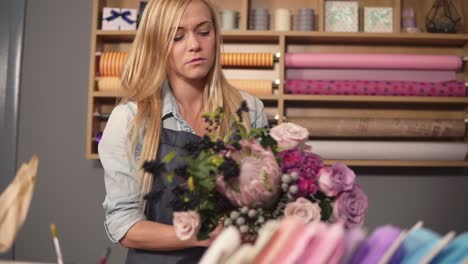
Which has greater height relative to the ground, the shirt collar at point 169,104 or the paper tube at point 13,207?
the shirt collar at point 169,104

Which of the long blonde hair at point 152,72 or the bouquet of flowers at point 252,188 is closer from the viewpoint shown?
the bouquet of flowers at point 252,188

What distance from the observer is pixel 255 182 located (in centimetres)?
80

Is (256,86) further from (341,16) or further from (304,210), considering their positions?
(304,210)

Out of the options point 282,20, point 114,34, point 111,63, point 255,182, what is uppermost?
point 282,20

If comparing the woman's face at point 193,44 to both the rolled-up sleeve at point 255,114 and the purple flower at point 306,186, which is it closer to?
the rolled-up sleeve at point 255,114

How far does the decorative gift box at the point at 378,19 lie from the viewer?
2656mm

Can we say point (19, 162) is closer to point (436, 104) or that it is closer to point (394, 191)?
point (394, 191)

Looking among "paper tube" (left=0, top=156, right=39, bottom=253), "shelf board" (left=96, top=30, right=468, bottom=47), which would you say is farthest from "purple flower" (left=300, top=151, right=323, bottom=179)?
"shelf board" (left=96, top=30, right=468, bottom=47)

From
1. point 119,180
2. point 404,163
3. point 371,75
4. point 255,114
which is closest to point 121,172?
point 119,180

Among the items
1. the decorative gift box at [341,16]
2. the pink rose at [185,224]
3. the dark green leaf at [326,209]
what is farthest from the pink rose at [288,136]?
the decorative gift box at [341,16]

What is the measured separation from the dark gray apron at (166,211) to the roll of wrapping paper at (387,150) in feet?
4.17

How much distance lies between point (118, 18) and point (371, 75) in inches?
51.4

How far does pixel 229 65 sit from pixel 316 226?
2.14 meters

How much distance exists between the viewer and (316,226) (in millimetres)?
563
